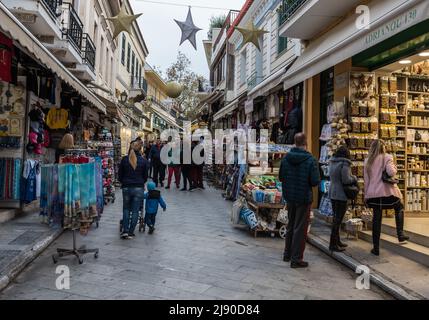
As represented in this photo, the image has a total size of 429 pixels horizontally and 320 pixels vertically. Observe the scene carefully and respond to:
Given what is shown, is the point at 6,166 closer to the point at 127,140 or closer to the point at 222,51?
the point at 127,140

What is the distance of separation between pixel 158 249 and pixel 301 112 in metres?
6.18

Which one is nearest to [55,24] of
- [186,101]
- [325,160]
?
[325,160]

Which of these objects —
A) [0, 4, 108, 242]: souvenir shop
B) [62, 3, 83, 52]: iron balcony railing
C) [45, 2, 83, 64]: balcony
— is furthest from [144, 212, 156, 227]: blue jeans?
[62, 3, 83, 52]: iron balcony railing

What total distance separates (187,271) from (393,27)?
4.43 metres

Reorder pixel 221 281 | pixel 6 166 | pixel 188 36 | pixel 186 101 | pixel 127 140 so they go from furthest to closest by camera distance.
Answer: pixel 186 101
pixel 127 140
pixel 188 36
pixel 6 166
pixel 221 281

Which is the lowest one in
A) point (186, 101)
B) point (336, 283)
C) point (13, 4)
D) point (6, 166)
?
point (336, 283)

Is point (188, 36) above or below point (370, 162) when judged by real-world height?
above

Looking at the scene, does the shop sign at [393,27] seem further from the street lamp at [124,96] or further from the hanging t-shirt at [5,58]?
the street lamp at [124,96]

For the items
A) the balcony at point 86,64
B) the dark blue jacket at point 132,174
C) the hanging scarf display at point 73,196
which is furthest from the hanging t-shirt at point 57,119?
the hanging scarf display at point 73,196

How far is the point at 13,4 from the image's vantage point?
9.28 meters

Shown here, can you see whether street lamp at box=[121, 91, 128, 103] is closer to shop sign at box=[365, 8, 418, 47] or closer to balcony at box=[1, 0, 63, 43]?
balcony at box=[1, 0, 63, 43]

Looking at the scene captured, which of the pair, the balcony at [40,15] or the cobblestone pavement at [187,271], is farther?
the balcony at [40,15]

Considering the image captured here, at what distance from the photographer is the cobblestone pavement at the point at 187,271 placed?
4.65m
